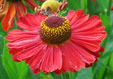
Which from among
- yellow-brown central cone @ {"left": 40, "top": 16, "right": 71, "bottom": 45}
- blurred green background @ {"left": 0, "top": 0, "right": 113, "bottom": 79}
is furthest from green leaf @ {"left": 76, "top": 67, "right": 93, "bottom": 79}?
yellow-brown central cone @ {"left": 40, "top": 16, "right": 71, "bottom": 45}

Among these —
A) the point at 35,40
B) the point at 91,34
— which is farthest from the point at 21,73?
the point at 91,34

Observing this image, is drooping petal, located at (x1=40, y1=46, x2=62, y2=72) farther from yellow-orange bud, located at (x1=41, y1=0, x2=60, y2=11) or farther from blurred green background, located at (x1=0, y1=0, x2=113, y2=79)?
yellow-orange bud, located at (x1=41, y1=0, x2=60, y2=11)

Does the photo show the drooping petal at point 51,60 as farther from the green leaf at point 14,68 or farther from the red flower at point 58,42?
the green leaf at point 14,68

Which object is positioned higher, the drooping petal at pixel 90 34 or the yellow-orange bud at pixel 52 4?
the yellow-orange bud at pixel 52 4

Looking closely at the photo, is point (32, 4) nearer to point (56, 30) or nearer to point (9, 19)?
point (9, 19)

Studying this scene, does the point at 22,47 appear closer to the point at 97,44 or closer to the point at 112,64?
the point at 97,44

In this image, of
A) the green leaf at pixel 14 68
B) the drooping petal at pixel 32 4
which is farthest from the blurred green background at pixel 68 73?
the drooping petal at pixel 32 4
